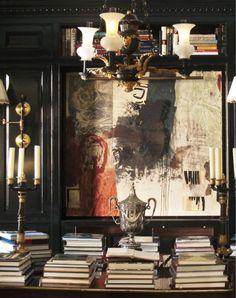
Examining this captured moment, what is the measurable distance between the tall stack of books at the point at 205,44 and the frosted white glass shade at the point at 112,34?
1.94 meters

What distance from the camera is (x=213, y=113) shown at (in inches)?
202

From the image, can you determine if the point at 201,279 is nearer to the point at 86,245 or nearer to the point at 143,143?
the point at 86,245

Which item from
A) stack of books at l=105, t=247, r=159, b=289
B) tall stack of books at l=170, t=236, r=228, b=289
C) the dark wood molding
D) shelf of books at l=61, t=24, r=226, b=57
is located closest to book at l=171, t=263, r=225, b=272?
tall stack of books at l=170, t=236, r=228, b=289

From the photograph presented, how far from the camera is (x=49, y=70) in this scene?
505 centimetres

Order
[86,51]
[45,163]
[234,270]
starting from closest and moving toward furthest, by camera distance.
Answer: [234,270], [86,51], [45,163]

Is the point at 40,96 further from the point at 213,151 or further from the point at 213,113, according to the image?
the point at 213,151

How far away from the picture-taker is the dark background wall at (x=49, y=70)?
16.4ft

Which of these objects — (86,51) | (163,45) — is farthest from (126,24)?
(163,45)

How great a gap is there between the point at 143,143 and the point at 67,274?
8.83ft

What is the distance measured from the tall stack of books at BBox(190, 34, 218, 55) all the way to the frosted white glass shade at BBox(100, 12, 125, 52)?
1.94 m

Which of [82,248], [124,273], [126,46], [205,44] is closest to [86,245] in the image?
[82,248]

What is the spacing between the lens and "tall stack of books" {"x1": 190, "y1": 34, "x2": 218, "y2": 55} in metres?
5.07

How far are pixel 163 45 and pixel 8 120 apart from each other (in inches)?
56.7

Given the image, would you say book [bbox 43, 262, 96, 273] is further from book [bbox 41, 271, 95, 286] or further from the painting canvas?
the painting canvas
